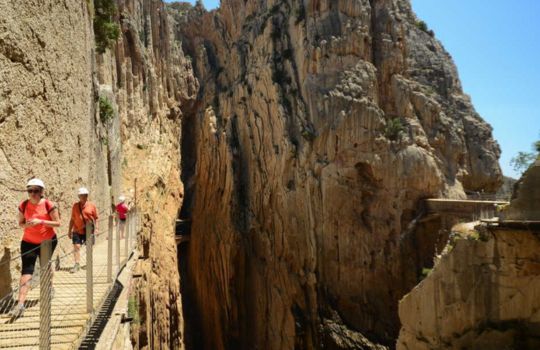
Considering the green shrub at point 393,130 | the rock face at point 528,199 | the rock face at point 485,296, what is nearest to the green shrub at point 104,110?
the rock face at point 485,296

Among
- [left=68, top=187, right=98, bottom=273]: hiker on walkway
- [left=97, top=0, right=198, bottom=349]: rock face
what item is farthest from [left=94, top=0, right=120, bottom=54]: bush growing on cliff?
[left=68, top=187, right=98, bottom=273]: hiker on walkway

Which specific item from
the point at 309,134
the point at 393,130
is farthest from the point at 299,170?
the point at 393,130

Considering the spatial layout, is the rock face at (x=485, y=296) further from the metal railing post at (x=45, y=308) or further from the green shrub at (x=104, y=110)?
the green shrub at (x=104, y=110)

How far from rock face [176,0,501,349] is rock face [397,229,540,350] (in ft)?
34.8

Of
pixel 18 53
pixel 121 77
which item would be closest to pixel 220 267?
pixel 121 77

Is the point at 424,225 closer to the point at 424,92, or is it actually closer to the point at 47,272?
the point at 424,92

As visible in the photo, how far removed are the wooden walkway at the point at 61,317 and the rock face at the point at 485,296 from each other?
8.93 metres

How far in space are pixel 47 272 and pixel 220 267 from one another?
23559 mm

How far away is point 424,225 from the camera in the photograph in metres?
22.4

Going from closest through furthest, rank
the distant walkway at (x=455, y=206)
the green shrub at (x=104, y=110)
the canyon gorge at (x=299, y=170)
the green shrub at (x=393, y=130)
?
the green shrub at (x=104, y=110), the distant walkway at (x=455, y=206), the canyon gorge at (x=299, y=170), the green shrub at (x=393, y=130)

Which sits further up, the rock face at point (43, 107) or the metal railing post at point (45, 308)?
the rock face at point (43, 107)

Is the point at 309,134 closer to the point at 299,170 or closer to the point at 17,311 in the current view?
the point at 299,170

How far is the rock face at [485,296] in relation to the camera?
10547 mm

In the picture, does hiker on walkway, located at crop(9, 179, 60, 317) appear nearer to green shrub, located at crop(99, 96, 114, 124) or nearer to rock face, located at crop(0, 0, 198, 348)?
rock face, located at crop(0, 0, 198, 348)
